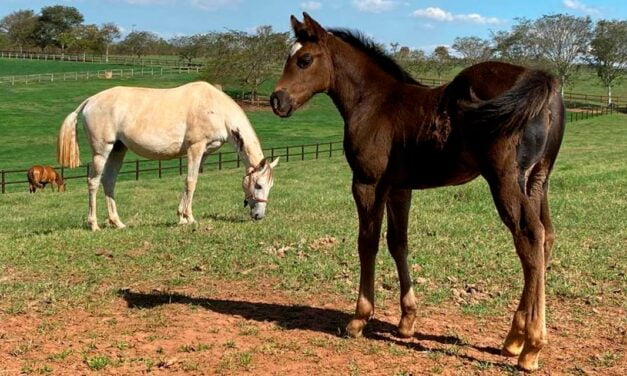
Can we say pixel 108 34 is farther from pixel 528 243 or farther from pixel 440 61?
pixel 528 243

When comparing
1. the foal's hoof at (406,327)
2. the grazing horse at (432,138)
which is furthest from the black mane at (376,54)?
the foal's hoof at (406,327)

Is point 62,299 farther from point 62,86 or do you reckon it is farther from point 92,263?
point 62,86

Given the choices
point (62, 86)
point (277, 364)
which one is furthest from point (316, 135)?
point (277, 364)

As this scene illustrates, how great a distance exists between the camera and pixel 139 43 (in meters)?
117

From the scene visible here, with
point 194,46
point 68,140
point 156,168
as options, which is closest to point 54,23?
point 194,46

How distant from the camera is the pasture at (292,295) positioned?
4.46 meters

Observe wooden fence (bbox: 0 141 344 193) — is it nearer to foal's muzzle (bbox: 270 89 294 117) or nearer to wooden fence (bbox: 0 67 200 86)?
foal's muzzle (bbox: 270 89 294 117)

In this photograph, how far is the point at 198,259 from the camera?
293 inches

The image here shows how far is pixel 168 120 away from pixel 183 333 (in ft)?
19.9

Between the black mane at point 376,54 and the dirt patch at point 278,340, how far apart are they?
2095 mm

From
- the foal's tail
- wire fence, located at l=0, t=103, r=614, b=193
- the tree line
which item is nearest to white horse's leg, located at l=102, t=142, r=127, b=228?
the foal's tail

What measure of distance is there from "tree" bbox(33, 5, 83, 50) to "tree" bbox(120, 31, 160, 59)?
1104 cm

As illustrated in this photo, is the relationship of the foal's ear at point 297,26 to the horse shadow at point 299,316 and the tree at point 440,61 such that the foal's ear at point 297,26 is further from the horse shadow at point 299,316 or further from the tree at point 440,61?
the tree at point 440,61

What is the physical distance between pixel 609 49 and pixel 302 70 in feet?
250
